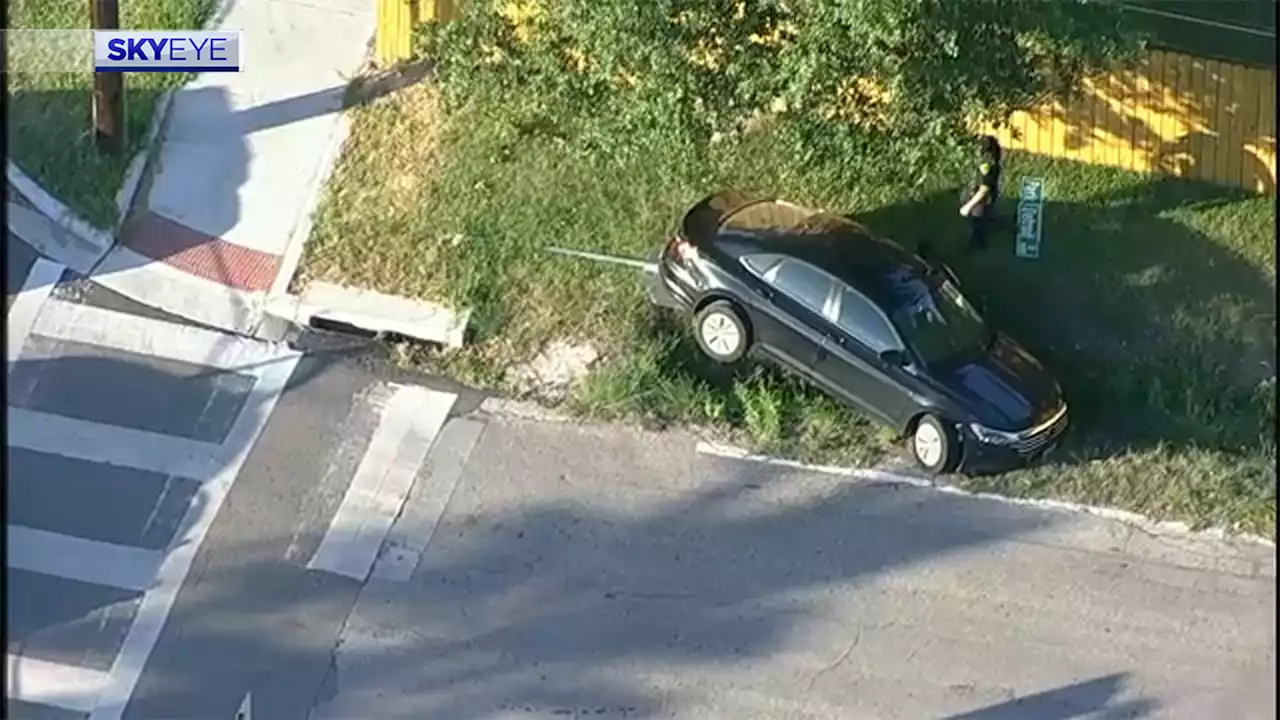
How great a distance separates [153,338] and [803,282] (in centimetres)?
551

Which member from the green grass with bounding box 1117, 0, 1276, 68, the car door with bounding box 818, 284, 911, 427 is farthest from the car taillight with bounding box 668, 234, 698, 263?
the green grass with bounding box 1117, 0, 1276, 68

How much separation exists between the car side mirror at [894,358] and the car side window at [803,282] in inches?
25.5

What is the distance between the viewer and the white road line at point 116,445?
18.1 meters

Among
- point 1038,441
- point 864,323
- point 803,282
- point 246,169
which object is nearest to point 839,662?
point 1038,441

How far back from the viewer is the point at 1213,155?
19.9m

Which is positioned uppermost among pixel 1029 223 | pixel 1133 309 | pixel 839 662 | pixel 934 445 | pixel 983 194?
pixel 983 194

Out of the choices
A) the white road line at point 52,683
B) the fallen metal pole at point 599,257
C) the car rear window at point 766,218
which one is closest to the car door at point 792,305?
the car rear window at point 766,218

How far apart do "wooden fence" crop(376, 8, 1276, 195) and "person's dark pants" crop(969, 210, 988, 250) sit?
0.78 m

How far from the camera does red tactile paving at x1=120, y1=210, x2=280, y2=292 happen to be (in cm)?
1945

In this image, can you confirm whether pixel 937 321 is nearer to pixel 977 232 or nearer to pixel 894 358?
pixel 894 358

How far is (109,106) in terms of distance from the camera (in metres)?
19.8

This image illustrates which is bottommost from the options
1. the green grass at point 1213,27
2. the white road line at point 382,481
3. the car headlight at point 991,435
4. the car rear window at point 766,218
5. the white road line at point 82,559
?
the white road line at point 82,559

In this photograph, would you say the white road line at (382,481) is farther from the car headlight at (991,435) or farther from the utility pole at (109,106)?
the car headlight at (991,435)

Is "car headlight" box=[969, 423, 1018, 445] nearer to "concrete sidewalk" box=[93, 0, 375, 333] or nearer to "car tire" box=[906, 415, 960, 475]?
"car tire" box=[906, 415, 960, 475]
